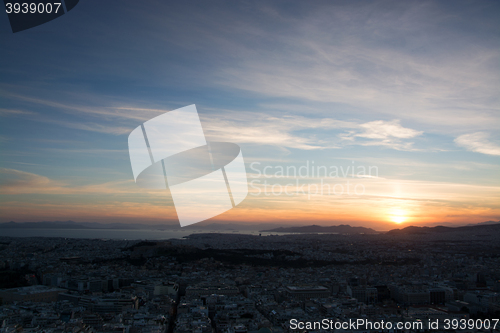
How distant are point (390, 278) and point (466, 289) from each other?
3.12 metres

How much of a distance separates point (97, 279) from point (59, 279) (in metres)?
1.61

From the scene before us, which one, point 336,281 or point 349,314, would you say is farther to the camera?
point 336,281

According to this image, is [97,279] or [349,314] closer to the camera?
[349,314]

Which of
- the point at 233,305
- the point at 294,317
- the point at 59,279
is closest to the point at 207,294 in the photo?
the point at 233,305

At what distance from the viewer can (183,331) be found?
7695mm

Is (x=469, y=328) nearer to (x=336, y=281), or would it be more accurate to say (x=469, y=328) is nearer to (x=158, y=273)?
(x=336, y=281)

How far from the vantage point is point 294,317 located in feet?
29.9

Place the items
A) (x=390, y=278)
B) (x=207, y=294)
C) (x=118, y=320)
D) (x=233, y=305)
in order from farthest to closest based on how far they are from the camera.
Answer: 1. (x=390, y=278)
2. (x=207, y=294)
3. (x=233, y=305)
4. (x=118, y=320)

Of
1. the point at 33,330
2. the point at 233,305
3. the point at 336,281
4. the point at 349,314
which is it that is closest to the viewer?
the point at 33,330

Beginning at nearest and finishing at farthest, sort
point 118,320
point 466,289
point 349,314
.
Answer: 1. point 118,320
2. point 349,314
3. point 466,289

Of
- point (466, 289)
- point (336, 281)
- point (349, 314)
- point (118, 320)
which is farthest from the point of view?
point (336, 281)

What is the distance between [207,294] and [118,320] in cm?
399

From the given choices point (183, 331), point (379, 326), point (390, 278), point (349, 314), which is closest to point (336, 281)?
point (390, 278)

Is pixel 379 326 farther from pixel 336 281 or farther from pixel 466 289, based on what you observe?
pixel 466 289
